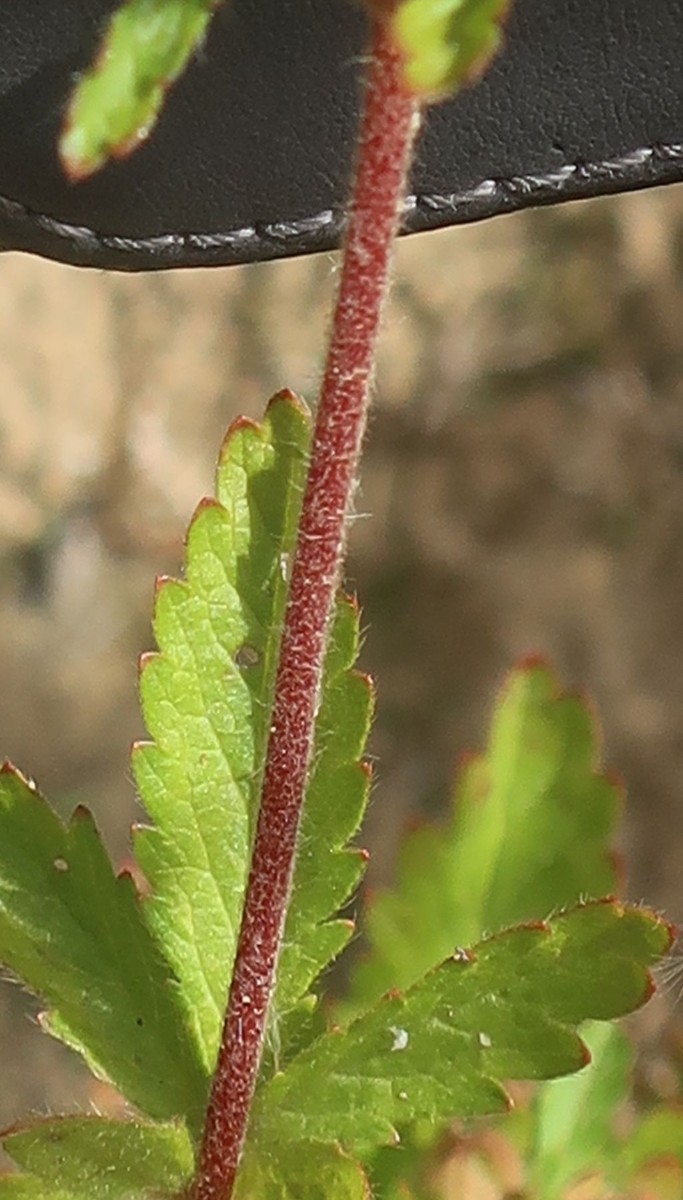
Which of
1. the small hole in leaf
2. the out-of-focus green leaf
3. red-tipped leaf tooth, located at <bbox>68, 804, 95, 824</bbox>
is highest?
the small hole in leaf

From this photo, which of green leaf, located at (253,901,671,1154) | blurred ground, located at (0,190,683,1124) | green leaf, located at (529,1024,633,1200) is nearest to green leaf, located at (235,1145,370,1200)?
green leaf, located at (253,901,671,1154)

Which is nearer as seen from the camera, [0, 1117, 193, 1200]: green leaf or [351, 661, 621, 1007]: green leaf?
[0, 1117, 193, 1200]: green leaf

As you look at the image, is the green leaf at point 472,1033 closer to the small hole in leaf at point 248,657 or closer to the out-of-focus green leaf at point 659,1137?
the small hole in leaf at point 248,657

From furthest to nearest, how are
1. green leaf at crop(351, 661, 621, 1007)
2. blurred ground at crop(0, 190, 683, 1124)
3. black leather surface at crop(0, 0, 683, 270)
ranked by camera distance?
blurred ground at crop(0, 190, 683, 1124) → green leaf at crop(351, 661, 621, 1007) → black leather surface at crop(0, 0, 683, 270)

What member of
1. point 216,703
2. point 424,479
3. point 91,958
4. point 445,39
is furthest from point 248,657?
point 424,479

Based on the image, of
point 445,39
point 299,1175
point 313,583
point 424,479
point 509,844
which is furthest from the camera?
point 424,479

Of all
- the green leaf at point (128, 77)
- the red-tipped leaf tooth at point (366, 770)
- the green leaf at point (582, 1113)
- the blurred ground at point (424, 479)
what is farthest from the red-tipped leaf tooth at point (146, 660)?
the blurred ground at point (424, 479)

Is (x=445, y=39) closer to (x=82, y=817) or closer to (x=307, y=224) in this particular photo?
(x=307, y=224)

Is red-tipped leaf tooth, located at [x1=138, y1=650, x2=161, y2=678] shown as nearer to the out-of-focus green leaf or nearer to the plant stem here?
the plant stem
